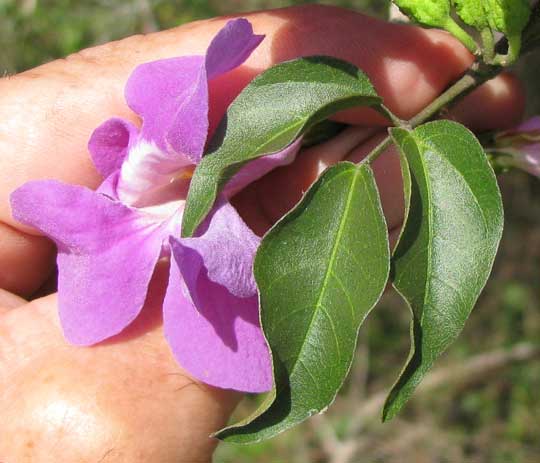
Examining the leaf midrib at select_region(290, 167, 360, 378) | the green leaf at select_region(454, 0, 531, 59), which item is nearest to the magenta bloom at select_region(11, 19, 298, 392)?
the leaf midrib at select_region(290, 167, 360, 378)

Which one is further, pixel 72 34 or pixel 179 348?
pixel 72 34

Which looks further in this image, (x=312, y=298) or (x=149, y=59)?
(x=149, y=59)

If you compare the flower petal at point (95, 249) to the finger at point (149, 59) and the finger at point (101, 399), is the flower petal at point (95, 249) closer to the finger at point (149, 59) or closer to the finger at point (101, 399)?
the finger at point (101, 399)

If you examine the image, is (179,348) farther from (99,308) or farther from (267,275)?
(267,275)

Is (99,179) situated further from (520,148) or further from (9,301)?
(520,148)

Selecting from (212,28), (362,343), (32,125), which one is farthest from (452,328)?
(362,343)

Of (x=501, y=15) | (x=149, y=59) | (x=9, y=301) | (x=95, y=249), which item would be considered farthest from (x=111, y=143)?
(x=501, y=15)

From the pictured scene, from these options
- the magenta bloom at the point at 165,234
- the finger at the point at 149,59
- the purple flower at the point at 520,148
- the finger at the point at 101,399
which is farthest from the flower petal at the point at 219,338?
the purple flower at the point at 520,148
